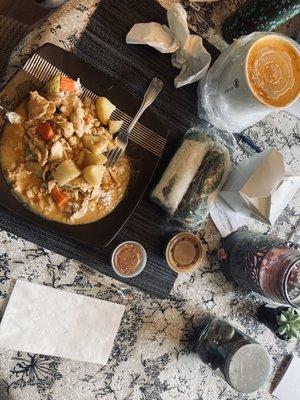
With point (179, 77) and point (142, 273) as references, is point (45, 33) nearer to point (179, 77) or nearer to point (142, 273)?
point (179, 77)

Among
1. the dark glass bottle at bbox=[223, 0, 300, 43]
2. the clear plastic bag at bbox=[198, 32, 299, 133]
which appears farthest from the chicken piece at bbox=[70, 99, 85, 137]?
the dark glass bottle at bbox=[223, 0, 300, 43]

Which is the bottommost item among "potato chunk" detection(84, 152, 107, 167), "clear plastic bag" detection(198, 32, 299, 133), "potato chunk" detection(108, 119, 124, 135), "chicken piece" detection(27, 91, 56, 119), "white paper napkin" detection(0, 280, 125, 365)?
"white paper napkin" detection(0, 280, 125, 365)

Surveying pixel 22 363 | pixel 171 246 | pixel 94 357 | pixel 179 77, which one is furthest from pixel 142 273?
pixel 179 77

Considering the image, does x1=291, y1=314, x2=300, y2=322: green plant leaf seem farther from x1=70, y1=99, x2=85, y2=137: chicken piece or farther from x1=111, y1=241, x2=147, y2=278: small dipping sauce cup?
x1=70, y1=99, x2=85, y2=137: chicken piece

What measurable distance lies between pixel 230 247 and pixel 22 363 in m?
0.64

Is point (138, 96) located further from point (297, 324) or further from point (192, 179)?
point (297, 324)

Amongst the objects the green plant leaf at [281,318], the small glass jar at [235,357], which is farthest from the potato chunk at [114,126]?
the green plant leaf at [281,318]

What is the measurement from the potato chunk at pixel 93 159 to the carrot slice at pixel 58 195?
0.09 metres

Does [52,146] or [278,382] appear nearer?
[52,146]

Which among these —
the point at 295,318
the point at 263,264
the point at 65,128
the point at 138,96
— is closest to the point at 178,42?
the point at 138,96

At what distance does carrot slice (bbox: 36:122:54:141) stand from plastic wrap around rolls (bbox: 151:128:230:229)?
1.06 feet

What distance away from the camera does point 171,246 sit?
4.19 ft

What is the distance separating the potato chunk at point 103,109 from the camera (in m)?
1.17

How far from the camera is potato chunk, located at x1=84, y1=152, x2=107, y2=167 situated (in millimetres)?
1136
